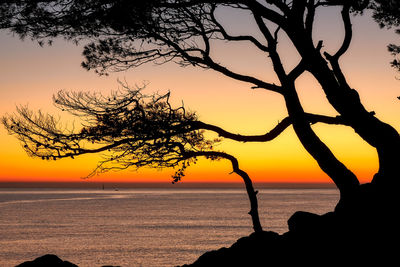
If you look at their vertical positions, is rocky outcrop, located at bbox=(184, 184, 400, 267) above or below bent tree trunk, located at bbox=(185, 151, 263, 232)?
below

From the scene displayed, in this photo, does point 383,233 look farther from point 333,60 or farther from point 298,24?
point 298,24

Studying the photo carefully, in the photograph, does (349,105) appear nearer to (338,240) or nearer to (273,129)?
(273,129)

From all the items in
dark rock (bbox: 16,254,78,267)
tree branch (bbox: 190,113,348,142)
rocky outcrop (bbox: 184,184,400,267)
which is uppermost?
tree branch (bbox: 190,113,348,142)

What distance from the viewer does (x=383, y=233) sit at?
10094mm

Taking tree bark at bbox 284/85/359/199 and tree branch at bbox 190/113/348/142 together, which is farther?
tree branch at bbox 190/113/348/142

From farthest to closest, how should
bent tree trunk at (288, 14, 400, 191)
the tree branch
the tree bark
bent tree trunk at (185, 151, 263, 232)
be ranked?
bent tree trunk at (185, 151, 263, 232) < the tree branch < the tree bark < bent tree trunk at (288, 14, 400, 191)

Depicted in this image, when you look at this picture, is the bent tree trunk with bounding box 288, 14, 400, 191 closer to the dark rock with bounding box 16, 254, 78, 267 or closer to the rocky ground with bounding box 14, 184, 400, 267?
the rocky ground with bounding box 14, 184, 400, 267

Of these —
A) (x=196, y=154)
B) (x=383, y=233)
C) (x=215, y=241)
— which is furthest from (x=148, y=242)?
(x=383, y=233)

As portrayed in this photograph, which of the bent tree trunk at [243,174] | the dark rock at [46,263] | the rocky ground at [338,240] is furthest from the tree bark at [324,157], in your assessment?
the dark rock at [46,263]

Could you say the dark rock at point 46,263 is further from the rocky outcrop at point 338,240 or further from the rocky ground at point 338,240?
the rocky outcrop at point 338,240

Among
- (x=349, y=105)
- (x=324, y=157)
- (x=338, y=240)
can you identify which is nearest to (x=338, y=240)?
(x=338, y=240)

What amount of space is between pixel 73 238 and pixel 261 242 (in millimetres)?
47984

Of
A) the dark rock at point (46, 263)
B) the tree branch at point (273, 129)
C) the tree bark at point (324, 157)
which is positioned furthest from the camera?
the dark rock at point (46, 263)

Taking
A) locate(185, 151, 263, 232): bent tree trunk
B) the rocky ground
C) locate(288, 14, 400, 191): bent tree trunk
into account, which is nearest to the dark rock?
the rocky ground
